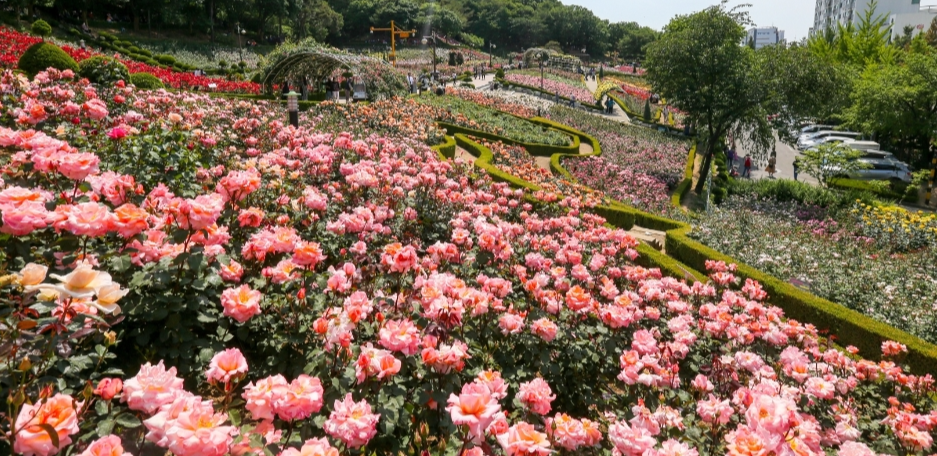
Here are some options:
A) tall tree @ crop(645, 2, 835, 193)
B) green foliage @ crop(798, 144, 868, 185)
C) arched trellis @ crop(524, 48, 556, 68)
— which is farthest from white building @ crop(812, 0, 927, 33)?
tall tree @ crop(645, 2, 835, 193)

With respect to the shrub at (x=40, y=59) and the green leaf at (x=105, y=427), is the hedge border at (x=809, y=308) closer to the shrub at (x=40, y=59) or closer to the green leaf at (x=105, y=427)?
the green leaf at (x=105, y=427)

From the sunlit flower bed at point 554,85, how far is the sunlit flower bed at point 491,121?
67.7 ft

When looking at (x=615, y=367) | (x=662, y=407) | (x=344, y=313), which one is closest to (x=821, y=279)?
(x=615, y=367)

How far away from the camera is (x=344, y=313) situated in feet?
8.04

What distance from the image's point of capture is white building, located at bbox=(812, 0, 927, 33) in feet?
263

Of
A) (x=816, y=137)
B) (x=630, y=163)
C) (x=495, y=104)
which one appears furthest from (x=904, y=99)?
(x=495, y=104)

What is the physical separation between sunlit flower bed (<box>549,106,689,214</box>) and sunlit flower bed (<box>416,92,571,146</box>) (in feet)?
7.82

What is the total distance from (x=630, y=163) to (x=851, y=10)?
9553cm

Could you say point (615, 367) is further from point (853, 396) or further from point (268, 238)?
point (268, 238)

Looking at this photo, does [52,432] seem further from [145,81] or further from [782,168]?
[782,168]

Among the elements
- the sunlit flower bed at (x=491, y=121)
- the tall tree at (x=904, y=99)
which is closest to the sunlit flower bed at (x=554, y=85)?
the sunlit flower bed at (x=491, y=121)

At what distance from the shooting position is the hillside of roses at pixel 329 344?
1.76 m

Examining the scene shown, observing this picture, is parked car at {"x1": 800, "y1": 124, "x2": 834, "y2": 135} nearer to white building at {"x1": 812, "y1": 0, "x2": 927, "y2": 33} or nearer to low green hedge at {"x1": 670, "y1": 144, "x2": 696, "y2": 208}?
low green hedge at {"x1": 670, "y1": 144, "x2": 696, "y2": 208}

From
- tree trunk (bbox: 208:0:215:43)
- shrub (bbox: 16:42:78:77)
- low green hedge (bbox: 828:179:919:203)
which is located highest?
tree trunk (bbox: 208:0:215:43)
